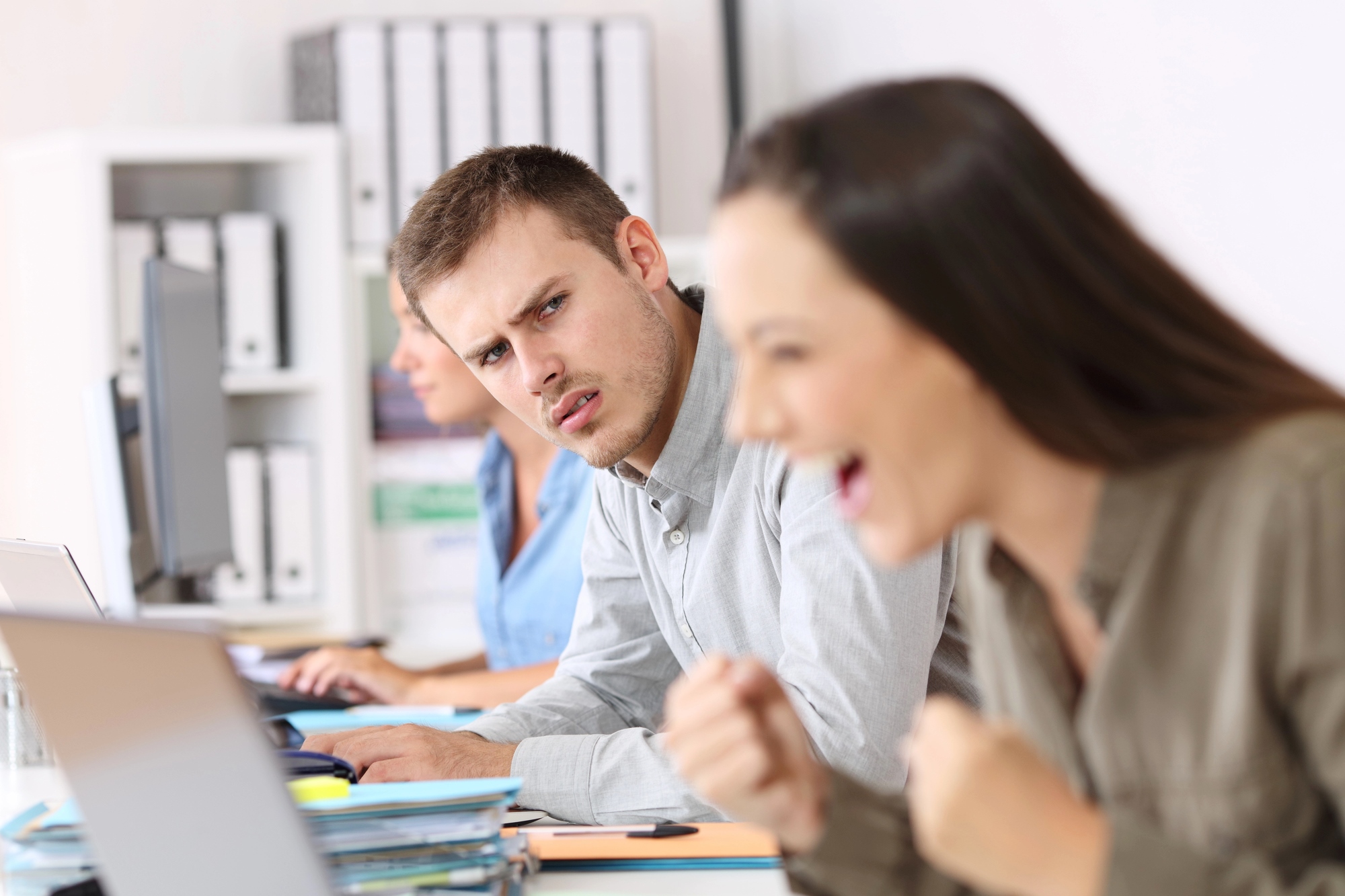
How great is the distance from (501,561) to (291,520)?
2.72 feet

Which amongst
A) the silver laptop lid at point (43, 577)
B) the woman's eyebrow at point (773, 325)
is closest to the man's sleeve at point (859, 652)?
the woman's eyebrow at point (773, 325)

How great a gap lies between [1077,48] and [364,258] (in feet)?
5.22

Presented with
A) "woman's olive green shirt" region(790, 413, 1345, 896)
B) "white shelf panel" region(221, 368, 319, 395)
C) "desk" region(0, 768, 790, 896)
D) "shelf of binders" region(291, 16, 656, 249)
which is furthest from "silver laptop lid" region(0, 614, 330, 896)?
"shelf of binders" region(291, 16, 656, 249)

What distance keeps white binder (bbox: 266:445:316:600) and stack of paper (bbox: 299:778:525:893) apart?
79.9 inches

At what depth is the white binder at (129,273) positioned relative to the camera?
9.20 ft

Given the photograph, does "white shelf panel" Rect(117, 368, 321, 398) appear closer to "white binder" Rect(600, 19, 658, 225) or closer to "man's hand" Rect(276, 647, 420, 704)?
"white binder" Rect(600, 19, 658, 225)

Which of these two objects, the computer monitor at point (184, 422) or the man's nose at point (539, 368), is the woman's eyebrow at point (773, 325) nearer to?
the man's nose at point (539, 368)

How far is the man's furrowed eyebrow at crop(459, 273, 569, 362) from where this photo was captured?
4.60 feet

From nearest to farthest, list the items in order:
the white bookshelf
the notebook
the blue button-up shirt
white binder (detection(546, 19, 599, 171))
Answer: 1. the notebook
2. the blue button-up shirt
3. the white bookshelf
4. white binder (detection(546, 19, 599, 171))

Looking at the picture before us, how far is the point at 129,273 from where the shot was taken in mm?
2814

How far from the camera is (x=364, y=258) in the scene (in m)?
2.94

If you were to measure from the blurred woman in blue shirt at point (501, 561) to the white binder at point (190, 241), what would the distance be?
0.60m

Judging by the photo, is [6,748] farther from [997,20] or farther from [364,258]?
[997,20]

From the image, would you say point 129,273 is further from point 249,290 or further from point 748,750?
point 748,750
